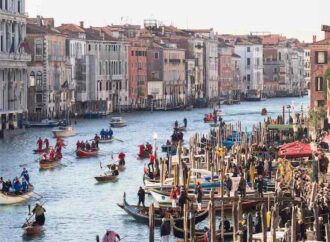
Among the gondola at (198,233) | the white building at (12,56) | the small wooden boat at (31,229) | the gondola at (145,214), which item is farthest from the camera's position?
the white building at (12,56)

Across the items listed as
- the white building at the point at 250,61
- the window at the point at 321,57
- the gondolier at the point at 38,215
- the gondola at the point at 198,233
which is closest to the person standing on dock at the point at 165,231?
the gondola at the point at 198,233

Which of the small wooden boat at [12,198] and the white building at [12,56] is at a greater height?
the white building at [12,56]

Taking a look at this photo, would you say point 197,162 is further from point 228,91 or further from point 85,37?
point 228,91

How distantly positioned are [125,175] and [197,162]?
2.74m

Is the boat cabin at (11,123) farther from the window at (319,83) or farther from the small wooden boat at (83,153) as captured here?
the window at (319,83)

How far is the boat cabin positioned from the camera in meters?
42.2

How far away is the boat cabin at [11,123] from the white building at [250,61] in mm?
49790

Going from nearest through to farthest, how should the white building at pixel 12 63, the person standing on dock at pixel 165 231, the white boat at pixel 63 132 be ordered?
the person standing on dock at pixel 165 231
the white boat at pixel 63 132
the white building at pixel 12 63

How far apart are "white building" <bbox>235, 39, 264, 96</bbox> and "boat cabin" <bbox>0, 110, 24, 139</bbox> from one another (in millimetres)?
49790

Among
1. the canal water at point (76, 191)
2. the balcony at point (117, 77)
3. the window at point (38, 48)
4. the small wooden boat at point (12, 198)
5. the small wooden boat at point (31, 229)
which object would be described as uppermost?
the window at point (38, 48)

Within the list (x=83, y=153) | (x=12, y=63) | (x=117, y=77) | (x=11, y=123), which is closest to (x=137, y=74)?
(x=117, y=77)

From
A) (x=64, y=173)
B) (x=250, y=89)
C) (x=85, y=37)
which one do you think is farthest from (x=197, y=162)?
(x=250, y=89)

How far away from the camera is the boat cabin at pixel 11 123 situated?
42.2 meters

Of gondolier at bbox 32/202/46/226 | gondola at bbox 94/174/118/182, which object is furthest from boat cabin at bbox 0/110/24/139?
gondolier at bbox 32/202/46/226
